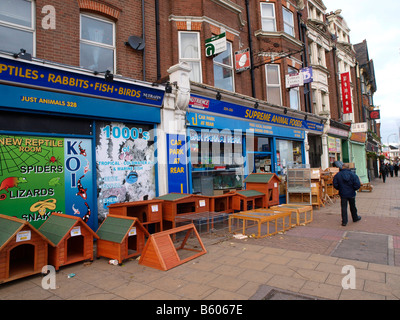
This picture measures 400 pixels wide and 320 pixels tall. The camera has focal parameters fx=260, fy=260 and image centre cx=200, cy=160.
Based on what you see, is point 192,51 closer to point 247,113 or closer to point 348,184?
point 247,113

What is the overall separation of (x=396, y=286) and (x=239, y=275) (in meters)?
2.09

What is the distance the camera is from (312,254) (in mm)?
4914

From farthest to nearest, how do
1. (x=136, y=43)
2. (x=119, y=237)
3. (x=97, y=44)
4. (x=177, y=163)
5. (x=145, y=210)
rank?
(x=177, y=163) → (x=136, y=43) → (x=97, y=44) → (x=145, y=210) → (x=119, y=237)

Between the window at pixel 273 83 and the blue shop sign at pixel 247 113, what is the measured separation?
1.00 m

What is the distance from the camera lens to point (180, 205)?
6.95 meters

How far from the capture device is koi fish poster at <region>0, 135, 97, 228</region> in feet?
17.1

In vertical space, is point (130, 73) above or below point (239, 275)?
above

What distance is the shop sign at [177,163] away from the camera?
7.68m

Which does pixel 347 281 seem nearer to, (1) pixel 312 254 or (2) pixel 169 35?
(1) pixel 312 254

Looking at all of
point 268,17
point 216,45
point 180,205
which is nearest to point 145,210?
point 180,205

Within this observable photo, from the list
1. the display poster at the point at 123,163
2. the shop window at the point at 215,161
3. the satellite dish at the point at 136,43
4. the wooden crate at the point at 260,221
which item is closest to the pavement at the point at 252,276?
the wooden crate at the point at 260,221

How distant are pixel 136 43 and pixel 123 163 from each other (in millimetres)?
3648

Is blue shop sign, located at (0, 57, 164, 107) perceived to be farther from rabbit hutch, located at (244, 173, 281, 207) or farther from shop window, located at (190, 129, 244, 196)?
rabbit hutch, located at (244, 173, 281, 207)

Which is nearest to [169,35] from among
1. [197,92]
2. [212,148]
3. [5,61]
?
[197,92]
